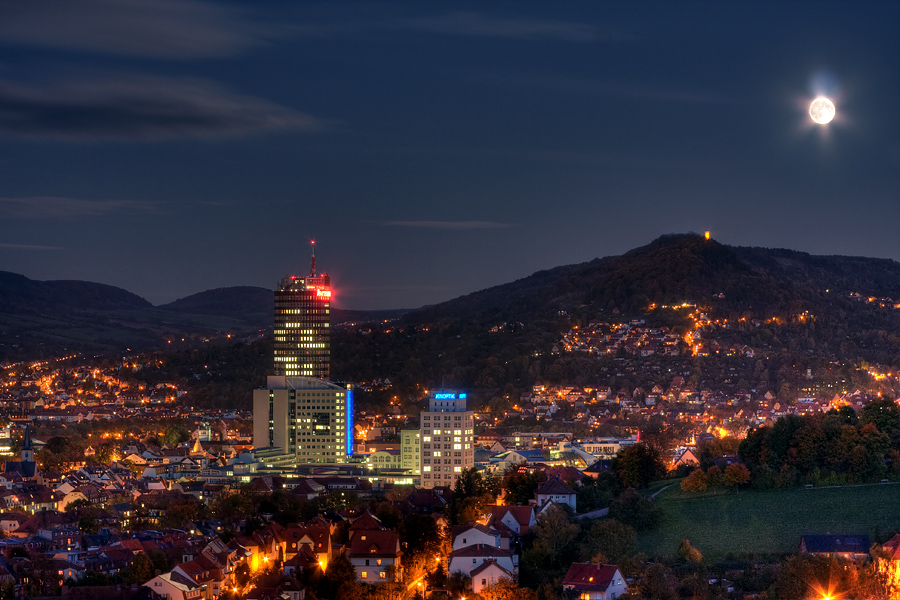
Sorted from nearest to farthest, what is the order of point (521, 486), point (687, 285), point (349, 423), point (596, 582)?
point (596, 582), point (521, 486), point (349, 423), point (687, 285)

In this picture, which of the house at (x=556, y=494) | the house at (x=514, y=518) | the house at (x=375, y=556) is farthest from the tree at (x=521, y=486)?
the house at (x=375, y=556)

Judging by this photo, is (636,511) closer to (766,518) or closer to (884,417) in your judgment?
(766,518)

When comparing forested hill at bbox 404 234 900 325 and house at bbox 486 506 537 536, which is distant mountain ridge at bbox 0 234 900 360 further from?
house at bbox 486 506 537 536

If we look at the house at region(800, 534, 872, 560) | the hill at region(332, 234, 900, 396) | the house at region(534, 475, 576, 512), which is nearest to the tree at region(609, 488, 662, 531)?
the house at region(534, 475, 576, 512)

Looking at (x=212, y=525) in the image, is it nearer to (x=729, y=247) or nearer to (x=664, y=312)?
(x=664, y=312)

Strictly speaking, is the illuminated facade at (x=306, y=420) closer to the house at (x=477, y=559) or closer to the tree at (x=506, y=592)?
the house at (x=477, y=559)

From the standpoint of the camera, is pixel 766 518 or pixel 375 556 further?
pixel 766 518

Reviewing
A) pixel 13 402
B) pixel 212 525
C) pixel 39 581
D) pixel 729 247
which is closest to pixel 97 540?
pixel 212 525

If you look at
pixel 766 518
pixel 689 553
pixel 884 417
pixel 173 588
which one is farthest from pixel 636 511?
pixel 173 588
